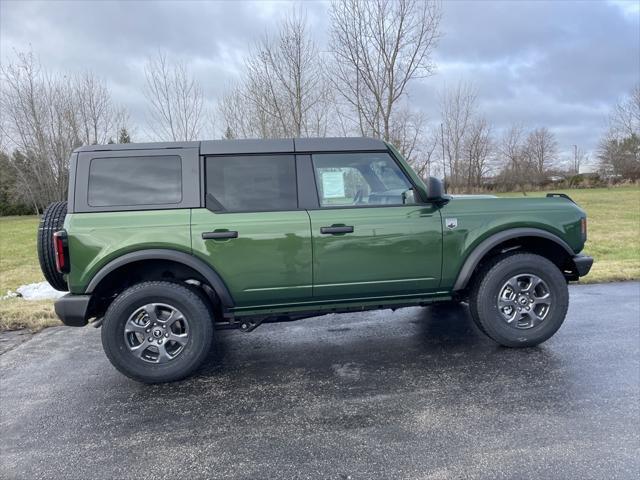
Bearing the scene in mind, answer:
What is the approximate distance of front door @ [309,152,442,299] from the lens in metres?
3.49

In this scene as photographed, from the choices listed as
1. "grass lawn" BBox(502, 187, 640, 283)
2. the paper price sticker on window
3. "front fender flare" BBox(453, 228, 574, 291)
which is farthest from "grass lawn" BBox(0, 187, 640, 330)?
the paper price sticker on window

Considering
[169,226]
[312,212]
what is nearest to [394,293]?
[312,212]

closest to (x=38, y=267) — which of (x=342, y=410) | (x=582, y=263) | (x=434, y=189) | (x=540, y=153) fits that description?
(x=342, y=410)

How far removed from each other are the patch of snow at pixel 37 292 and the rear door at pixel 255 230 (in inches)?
162

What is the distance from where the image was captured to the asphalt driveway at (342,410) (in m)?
2.27

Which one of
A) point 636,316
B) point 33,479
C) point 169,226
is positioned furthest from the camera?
point 636,316

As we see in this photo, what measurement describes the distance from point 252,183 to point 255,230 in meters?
0.44

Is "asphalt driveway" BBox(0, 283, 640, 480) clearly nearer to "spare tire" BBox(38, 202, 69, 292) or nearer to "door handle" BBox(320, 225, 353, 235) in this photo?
"spare tire" BBox(38, 202, 69, 292)

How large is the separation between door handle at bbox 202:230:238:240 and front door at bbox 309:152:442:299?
26.0 inches

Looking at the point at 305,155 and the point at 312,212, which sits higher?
the point at 305,155

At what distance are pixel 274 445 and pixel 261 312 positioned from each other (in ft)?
4.18

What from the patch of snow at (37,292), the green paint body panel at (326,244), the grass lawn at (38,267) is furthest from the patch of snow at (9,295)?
the green paint body panel at (326,244)

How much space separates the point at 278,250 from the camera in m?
3.41

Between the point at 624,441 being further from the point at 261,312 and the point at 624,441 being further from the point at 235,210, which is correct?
the point at 235,210
